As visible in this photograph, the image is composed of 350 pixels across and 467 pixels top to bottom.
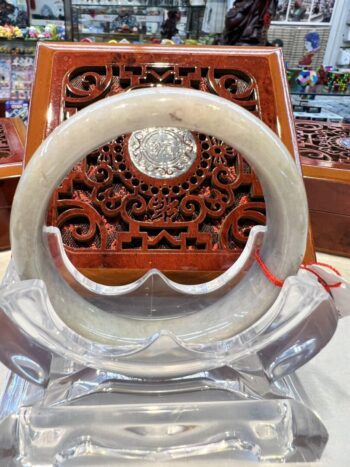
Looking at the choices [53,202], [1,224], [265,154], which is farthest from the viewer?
[1,224]

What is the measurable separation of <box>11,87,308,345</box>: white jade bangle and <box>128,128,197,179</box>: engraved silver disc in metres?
0.30

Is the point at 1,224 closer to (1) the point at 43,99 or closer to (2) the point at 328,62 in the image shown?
(1) the point at 43,99

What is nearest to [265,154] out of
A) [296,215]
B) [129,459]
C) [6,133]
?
[296,215]

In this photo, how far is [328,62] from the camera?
2.36 meters

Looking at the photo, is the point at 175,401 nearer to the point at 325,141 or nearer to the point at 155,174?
the point at 155,174

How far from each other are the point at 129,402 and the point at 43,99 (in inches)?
22.8

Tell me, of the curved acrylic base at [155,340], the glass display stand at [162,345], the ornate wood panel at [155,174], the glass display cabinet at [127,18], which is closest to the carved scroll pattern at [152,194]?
the ornate wood panel at [155,174]

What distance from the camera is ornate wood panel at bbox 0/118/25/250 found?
40.6 inches

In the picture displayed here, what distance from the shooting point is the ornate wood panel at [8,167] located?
40.6 inches

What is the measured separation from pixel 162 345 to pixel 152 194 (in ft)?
1.24

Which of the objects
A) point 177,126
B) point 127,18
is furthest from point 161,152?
point 127,18

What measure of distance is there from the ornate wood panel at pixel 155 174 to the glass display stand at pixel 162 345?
15cm

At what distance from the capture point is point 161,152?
831 millimetres

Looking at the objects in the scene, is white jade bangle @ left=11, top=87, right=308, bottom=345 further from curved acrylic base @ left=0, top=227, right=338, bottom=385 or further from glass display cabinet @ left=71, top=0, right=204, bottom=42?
glass display cabinet @ left=71, top=0, right=204, bottom=42
